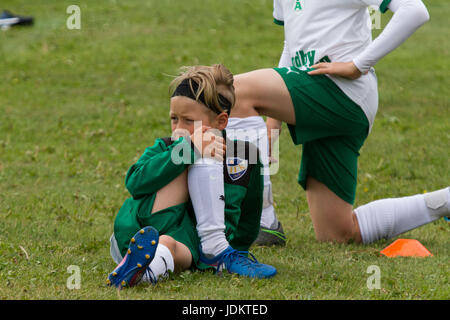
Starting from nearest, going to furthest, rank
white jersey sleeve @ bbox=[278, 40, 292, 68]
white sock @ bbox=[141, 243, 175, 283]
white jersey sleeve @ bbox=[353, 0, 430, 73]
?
white sock @ bbox=[141, 243, 175, 283] < white jersey sleeve @ bbox=[353, 0, 430, 73] < white jersey sleeve @ bbox=[278, 40, 292, 68]

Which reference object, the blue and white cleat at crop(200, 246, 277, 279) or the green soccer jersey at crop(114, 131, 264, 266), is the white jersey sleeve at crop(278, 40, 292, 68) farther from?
Result: the blue and white cleat at crop(200, 246, 277, 279)

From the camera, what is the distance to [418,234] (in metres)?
4.97

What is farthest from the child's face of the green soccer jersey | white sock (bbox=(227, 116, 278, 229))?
white sock (bbox=(227, 116, 278, 229))

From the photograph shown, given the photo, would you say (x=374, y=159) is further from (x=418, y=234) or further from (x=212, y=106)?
(x=212, y=106)

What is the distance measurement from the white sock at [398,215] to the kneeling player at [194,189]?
50.3 inches

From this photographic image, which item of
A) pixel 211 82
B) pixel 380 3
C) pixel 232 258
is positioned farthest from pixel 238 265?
pixel 380 3

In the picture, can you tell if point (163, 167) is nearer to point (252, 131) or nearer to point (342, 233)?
point (252, 131)

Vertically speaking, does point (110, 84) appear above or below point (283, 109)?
below

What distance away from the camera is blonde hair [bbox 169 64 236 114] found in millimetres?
3479

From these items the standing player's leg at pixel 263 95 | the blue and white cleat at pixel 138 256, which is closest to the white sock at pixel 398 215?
the standing player's leg at pixel 263 95

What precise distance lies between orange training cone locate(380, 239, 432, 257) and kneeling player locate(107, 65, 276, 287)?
1126mm

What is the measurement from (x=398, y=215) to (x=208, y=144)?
1810 mm
